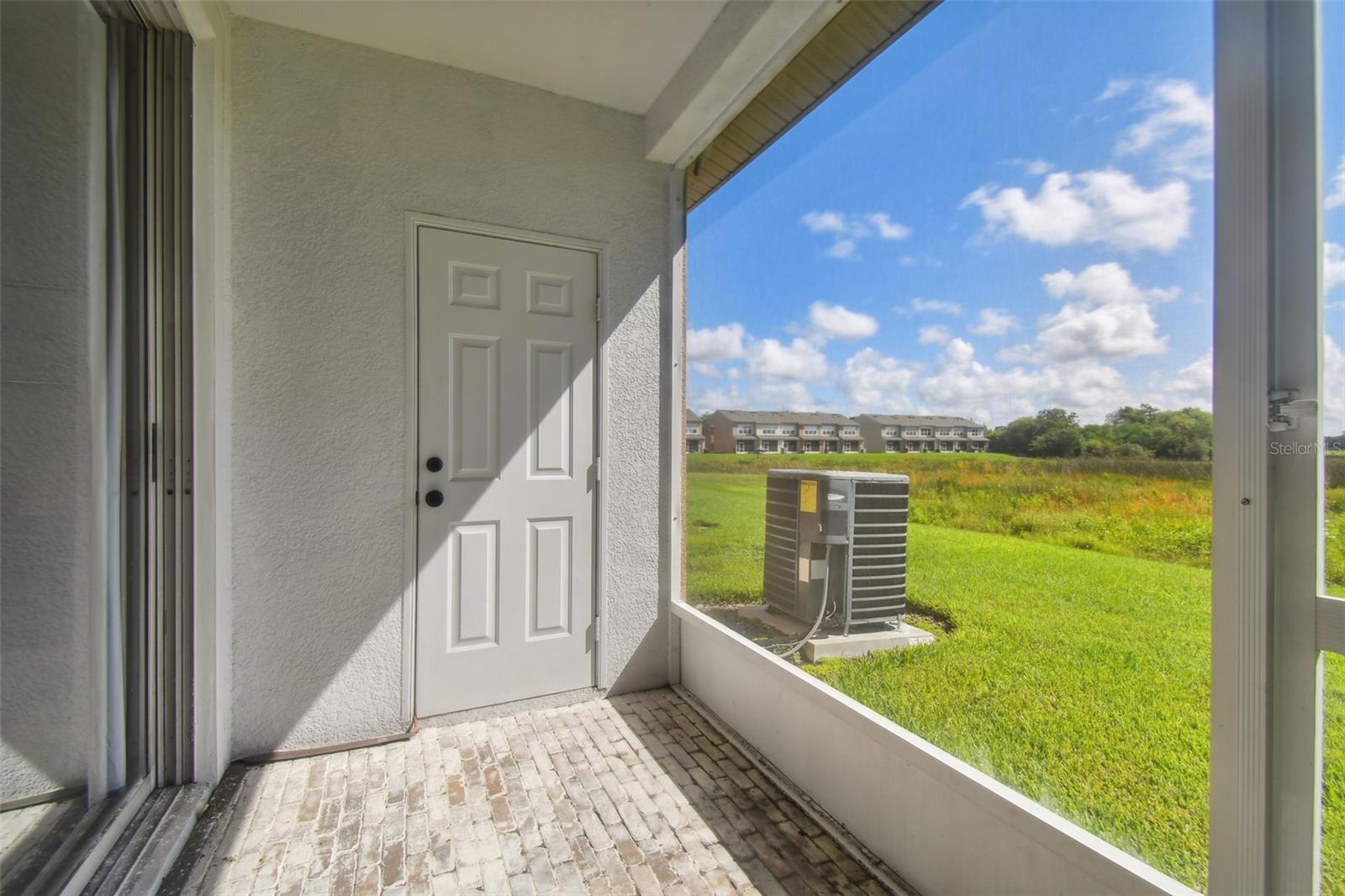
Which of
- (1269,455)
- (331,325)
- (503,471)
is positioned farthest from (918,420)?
(331,325)

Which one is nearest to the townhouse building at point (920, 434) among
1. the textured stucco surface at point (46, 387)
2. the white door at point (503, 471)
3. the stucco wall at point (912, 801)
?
the stucco wall at point (912, 801)

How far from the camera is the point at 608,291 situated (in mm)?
2760

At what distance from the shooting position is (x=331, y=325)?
2.26 metres

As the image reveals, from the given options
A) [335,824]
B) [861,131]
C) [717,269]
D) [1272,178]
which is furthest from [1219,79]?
[335,824]

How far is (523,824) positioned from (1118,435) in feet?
6.64

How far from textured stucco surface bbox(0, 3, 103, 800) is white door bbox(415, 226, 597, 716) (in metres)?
1.01

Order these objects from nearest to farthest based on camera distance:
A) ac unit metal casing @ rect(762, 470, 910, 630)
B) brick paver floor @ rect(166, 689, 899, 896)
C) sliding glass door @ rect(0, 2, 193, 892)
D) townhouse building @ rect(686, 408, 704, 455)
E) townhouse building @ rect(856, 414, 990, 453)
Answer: sliding glass door @ rect(0, 2, 193, 892) → townhouse building @ rect(856, 414, 990, 453) → brick paver floor @ rect(166, 689, 899, 896) → ac unit metal casing @ rect(762, 470, 910, 630) → townhouse building @ rect(686, 408, 704, 455)

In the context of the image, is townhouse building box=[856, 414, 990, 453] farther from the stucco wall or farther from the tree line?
Answer: the stucco wall

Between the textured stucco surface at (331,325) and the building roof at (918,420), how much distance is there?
5.86 ft

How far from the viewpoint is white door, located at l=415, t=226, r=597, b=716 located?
2.43 meters

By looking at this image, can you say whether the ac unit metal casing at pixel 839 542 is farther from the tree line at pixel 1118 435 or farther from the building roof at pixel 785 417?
the tree line at pixel 1118 435

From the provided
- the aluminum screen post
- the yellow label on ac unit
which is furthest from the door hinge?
the yellow label on ac unit

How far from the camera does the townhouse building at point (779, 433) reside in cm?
184

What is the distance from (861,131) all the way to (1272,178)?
1.08 m
